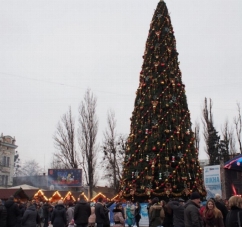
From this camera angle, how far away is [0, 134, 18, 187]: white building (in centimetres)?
6794

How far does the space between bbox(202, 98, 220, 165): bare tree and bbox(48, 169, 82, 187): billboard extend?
51.7ft

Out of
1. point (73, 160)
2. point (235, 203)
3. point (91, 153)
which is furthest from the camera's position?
point (73, 160)

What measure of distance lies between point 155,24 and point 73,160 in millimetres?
24223

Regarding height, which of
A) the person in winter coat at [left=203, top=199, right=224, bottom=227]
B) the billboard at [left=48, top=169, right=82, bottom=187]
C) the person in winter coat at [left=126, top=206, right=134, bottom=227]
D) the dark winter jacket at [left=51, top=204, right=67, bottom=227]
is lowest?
the person in winter coat at [left=126, top=206, right=134, bottom=227]

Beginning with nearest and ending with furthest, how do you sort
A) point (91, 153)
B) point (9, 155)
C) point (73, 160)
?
point (91, 153)
point (73, 160)
point (9, 155)

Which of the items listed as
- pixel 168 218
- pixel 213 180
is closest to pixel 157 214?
pixel 168 218

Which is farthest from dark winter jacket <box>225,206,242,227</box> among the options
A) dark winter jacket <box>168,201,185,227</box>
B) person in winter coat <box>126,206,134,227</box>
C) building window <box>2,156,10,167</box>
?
building window <box>2,156,10,167</box>

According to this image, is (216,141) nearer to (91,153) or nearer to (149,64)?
(91,153)

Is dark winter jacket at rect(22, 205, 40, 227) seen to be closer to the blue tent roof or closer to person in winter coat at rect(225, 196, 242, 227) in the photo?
person in winter coat at rect(225, 196, 242, 227)

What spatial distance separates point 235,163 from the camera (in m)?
26.9

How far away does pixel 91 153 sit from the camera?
40094 millimetres

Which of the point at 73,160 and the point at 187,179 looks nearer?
the point at 187,179

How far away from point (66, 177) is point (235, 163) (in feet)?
84.6

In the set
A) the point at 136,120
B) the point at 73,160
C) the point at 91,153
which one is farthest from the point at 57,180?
the point at 136,120
